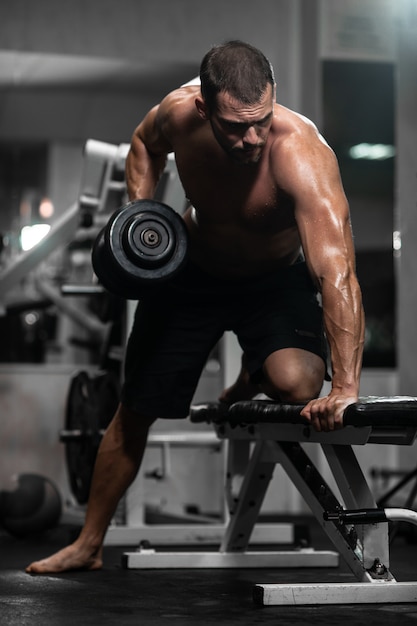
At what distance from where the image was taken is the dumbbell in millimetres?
2602

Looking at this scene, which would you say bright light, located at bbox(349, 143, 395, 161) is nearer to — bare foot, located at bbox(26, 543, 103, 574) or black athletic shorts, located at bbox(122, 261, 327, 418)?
black athletic shorts, located at bbox(122, 261, 327, 418)

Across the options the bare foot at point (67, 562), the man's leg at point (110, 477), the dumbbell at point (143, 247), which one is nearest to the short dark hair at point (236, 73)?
the dumbbell at point (143, 247)

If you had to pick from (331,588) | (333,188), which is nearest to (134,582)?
(331,588)

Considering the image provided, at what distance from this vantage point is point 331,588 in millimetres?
2295

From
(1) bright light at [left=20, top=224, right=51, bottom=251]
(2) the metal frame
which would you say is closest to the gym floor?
(2) the metal frame

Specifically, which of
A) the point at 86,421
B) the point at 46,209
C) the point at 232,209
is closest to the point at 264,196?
the point at 232,209

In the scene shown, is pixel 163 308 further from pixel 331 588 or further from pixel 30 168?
pixel 30 168

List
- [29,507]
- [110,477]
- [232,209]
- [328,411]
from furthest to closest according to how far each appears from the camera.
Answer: [29,507], [110,477], [232,209], [328,411]

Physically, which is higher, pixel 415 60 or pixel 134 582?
pixel 415 60

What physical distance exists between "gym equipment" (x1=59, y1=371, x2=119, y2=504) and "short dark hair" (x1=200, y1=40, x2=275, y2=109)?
178 centimetres

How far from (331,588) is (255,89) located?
43.8 inches

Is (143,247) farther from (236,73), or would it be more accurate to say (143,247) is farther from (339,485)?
(339,485)

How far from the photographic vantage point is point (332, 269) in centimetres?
234

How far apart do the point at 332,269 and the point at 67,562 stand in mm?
1119
